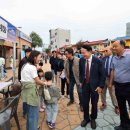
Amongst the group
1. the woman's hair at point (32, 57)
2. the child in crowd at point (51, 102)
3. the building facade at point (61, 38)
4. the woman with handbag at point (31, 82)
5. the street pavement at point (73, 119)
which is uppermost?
the building facade at point (61, 38)

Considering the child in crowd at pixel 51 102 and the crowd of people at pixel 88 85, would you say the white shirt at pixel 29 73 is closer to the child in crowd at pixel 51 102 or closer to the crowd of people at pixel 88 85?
the crowd of people at pixel 88 85

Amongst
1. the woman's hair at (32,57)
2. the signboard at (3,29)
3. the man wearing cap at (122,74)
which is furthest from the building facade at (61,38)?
the woman's hair at (32,57)

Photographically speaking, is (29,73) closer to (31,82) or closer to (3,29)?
(31,82)

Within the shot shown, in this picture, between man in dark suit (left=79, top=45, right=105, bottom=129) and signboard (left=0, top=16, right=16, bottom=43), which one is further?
signboard (left=0, top=16, right=16, bottom=43)

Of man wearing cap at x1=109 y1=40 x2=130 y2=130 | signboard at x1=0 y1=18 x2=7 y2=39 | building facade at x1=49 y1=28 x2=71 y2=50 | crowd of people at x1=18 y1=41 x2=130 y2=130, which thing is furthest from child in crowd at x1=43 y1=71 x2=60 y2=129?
building facade at x1=49 y1=28 x2=71 y2=50

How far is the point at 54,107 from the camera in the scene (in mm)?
4113

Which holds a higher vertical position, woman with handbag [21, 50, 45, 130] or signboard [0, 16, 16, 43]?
signboard [0, 16, 16, 43]

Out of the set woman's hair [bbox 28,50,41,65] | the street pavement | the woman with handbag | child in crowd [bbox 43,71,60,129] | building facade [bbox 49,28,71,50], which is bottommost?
the street pavement

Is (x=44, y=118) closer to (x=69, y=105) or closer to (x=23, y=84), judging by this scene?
(x=69, y=105)

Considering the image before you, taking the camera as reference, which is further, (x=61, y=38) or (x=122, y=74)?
(x=61, y=38)

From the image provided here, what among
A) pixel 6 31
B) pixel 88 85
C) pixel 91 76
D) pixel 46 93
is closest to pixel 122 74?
pixel 91 76

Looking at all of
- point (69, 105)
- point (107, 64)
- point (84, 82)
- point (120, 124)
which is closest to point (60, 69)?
point (69, 105)

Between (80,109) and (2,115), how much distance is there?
2804 millimetres

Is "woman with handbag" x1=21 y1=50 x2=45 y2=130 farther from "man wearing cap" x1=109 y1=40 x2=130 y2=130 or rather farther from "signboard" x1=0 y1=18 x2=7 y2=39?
"signboard" x1=0 y1=18 x2=7 y2=39
